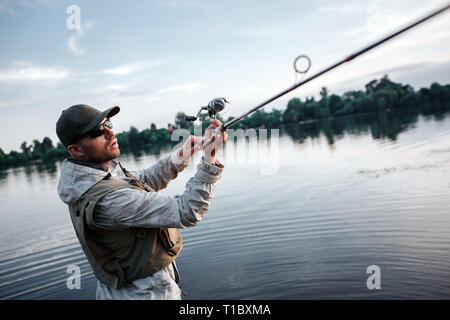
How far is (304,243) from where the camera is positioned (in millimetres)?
8875

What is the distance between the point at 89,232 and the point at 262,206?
35.4ft

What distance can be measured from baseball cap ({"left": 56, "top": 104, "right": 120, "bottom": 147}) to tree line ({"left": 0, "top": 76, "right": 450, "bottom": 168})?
87510 mm

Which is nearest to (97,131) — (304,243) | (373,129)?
(304,243)

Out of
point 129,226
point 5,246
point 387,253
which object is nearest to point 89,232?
point 129,226

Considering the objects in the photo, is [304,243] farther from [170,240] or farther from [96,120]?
[96,120]

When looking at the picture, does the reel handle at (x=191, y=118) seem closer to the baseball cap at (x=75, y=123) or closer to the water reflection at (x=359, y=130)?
the baseball cap at (x=75, y=123)

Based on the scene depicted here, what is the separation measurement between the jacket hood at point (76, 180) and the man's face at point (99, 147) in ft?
0.53

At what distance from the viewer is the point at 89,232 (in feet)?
8.66

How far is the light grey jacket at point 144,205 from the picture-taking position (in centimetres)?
255

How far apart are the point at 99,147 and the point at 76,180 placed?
0.34 meters

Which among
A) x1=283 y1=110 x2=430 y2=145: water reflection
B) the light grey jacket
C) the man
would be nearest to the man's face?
the man

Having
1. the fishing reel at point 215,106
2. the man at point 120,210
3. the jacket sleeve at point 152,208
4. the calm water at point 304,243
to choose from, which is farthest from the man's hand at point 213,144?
the calm water at point 304,243

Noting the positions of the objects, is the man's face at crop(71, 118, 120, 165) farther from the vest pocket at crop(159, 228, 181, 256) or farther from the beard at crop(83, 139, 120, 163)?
the vest pocket at crop(159, 228, 181, 256)

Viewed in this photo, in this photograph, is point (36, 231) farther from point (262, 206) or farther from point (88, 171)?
point (88, 171)
